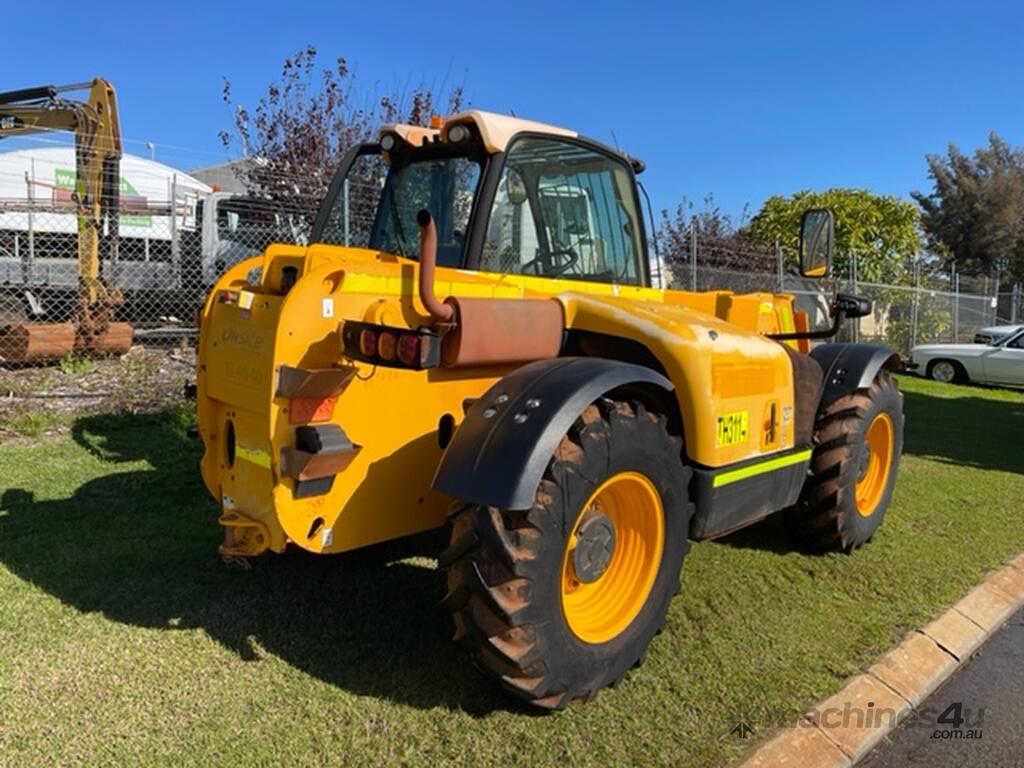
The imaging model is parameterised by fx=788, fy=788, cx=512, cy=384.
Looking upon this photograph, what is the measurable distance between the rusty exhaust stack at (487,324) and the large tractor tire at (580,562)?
0.47 meters

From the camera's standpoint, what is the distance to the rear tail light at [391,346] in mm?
2631

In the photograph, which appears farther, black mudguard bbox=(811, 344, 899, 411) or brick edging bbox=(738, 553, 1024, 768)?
black mudguard bbox=(811, 344, 899, 411)

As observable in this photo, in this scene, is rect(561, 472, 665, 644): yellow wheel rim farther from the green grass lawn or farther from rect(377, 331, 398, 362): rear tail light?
rect(377, 331, 398, 362): rear tail light

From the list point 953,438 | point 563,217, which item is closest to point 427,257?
point 563,217

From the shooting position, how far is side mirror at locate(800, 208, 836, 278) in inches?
161

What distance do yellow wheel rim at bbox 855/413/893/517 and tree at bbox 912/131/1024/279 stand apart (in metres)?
41.4

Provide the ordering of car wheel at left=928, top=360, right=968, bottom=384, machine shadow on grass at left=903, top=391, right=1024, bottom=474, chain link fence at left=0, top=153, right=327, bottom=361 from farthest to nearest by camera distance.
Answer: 1. car wheel at left=928, top=360, right=968, bottom=384
2. chain link fence at left=0, top=153, right=327, bottom=361
3. machine shadow on grass at left=903, top=391, right=1024, bottom=474

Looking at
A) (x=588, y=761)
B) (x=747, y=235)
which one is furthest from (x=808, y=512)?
(x=747, y=235)

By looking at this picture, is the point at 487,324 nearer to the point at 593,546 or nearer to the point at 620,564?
the point at 593,546

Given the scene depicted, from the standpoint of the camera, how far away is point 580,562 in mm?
2930

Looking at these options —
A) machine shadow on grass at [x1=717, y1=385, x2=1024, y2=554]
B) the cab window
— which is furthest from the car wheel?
the cab window

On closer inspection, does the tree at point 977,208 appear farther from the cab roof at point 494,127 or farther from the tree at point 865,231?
the cab roof at point 494,127

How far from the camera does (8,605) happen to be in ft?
11.3

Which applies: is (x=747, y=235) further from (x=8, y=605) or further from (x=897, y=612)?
(x=8, y=605)
